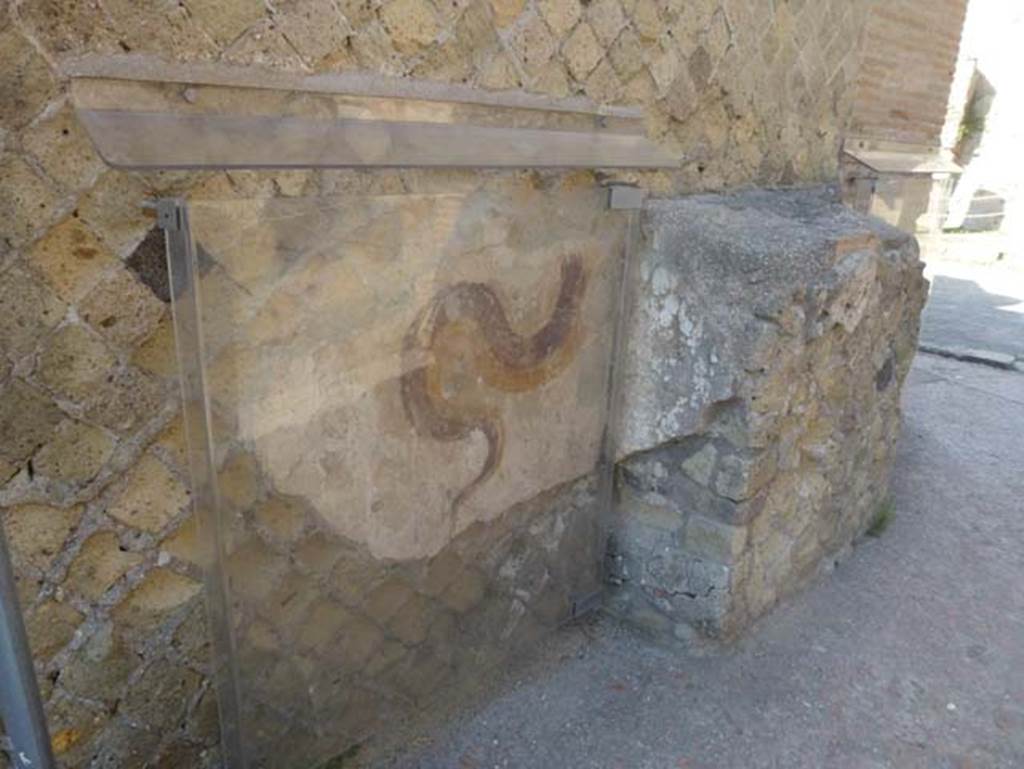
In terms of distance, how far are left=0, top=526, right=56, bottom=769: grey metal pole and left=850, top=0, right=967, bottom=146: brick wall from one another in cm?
378

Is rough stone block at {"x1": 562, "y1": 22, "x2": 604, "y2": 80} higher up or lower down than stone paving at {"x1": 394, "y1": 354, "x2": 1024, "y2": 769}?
higher up

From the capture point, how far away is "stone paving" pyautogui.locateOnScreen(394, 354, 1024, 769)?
2.10 meters

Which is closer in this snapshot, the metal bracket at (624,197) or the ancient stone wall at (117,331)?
the ancient stone wall at (117,331)

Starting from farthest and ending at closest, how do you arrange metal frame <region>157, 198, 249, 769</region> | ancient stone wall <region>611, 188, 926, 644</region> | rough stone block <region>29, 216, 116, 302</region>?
ancient stone wall <region>611, 188, 926, 644</region> < metal frame <region>157, 198, 249, 769</region> < rough stone block <region>29, 216, 116, 302</region>

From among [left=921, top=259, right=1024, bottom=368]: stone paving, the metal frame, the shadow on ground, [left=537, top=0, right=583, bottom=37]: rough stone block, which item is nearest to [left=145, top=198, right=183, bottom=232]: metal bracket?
the metal frame

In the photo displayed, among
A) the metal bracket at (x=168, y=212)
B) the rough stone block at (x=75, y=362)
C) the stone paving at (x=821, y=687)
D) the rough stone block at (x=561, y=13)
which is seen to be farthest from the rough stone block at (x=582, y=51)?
the stone paving at (x=821, y=687)

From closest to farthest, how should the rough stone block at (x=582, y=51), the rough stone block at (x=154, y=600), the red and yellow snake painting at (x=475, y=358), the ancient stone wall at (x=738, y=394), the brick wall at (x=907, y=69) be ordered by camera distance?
1. the rough stone block at (x=154, y=600)
2. the red and yellow snake painting at (x=475, y=358)
3. the rough stone block at (x=582, y=51)
4. the ancient stone wall at (x=738, y=394)
5. the brick wall at (x=907, y=69)

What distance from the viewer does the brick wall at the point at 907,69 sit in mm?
3721

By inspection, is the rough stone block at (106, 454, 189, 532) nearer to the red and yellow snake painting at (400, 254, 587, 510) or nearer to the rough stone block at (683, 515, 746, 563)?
the red and yellow snake painting at (400, 254, 587, 510)

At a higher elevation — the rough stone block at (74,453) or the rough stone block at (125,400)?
A: the rough stone block at (125,400)

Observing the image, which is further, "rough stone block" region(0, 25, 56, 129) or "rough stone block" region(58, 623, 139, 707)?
"rough stone block" region(58, 623, 139, 707)

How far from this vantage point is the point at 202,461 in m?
1.44

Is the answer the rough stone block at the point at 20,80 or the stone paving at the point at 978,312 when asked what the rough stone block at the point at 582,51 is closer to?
the rough stone block at the point at 20,80

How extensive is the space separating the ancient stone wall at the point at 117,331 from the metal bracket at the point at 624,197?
39 centimetres
